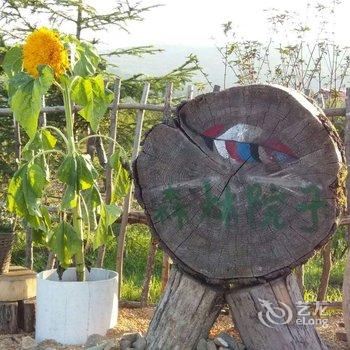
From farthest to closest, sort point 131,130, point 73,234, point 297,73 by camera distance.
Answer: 1. point 131,130
2. point 297,73
3. point 73,234

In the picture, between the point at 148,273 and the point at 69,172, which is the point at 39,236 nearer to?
the point at 69,172

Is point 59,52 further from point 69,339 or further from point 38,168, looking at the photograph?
point 69,339

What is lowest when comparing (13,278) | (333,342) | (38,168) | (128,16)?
(333,342)

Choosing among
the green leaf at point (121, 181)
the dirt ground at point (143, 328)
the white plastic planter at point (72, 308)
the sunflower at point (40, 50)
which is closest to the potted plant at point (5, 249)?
the dirt ground at point (143, 328)

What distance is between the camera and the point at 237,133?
3842 mm

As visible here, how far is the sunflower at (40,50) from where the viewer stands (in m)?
4.00

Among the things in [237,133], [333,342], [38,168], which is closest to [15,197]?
[38,168]

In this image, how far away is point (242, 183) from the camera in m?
3.76

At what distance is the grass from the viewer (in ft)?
20.8

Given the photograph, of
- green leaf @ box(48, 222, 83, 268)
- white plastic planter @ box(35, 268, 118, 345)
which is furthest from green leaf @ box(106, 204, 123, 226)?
white plastic planter @ box(35, 268, 118, 345)

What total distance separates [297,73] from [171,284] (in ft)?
11.0

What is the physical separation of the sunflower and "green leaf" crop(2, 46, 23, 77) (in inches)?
13.2

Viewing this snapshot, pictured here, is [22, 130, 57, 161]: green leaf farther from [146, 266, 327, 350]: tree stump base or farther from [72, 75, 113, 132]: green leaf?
[146, 266, 327, 350]: tree stump base

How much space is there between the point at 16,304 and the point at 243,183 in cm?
192
